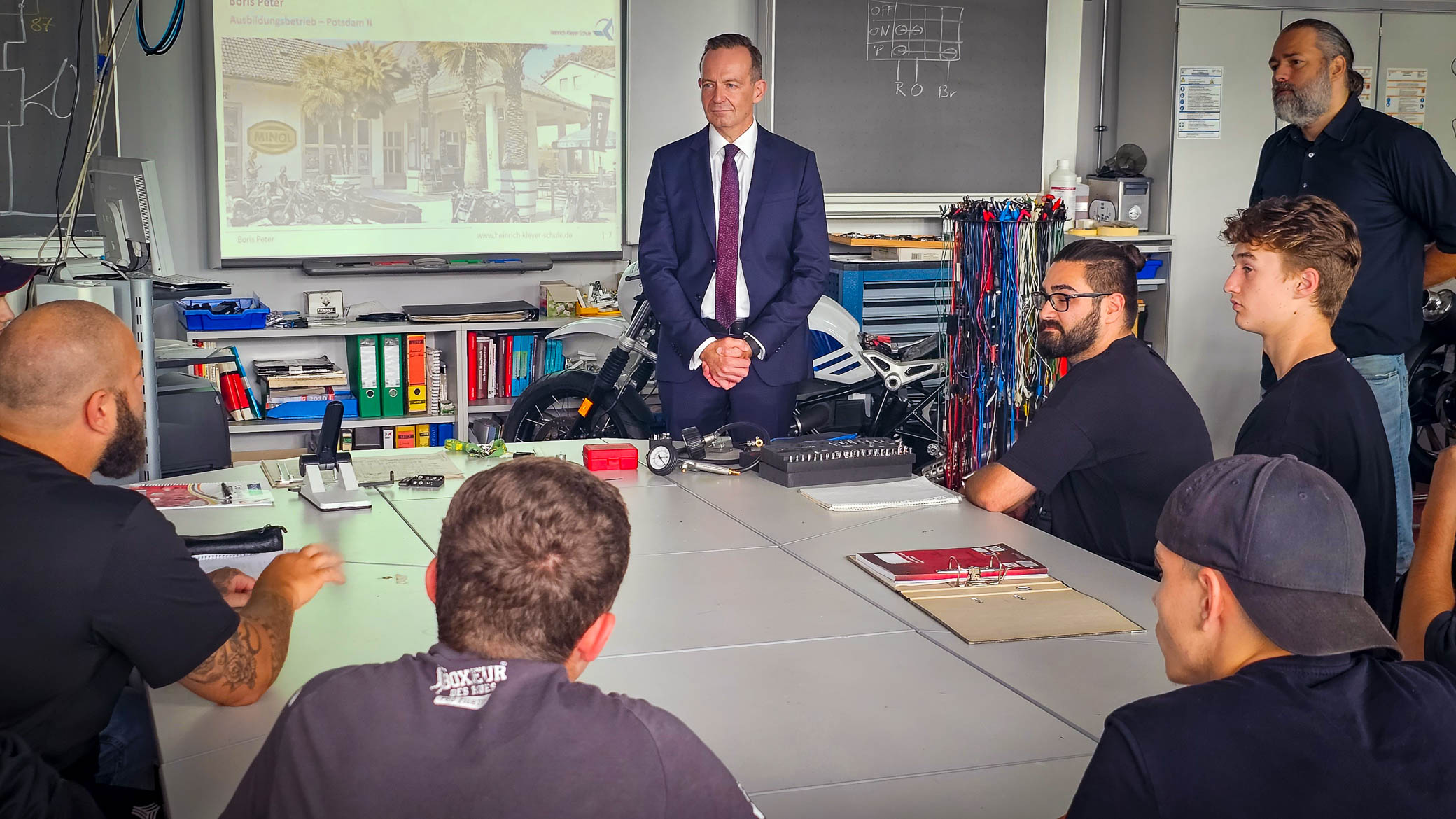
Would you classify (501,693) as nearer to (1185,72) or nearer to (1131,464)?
(1131,464)

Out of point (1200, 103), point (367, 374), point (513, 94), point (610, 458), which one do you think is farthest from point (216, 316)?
point (1200, 103)

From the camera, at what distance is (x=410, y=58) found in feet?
16.3

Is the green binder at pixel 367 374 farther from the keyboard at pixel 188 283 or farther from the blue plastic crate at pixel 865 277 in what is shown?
the blue plastic crate at pixel 865 277

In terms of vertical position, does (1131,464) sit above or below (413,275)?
below

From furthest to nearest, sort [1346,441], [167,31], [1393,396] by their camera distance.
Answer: [167,31]
[1393,396]
[1346,441]

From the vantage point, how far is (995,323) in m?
3.44

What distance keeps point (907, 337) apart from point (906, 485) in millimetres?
2488

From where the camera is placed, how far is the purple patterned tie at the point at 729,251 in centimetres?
371

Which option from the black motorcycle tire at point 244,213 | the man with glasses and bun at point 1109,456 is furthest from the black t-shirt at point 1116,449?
the black motorcycle tire at point 244,213

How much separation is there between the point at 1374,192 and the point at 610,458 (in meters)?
2.23

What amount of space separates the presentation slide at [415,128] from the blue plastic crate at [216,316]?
0.26 m

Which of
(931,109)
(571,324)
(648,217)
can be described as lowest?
(571,324)

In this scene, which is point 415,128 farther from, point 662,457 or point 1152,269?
point 1152,269

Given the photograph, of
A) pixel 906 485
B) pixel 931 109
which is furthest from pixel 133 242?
pixel 931 109
